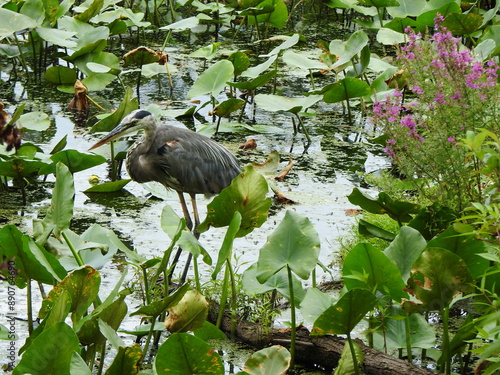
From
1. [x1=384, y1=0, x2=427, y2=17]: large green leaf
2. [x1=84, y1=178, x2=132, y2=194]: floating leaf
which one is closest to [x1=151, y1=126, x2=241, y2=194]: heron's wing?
[x1=84, y1=178, x2=132, y2=194]: floating leaf

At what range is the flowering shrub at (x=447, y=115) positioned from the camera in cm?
330

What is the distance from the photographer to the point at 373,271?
267 cm

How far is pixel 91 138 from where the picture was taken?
17.9 feet

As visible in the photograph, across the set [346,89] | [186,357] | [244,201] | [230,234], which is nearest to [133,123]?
[244,201]

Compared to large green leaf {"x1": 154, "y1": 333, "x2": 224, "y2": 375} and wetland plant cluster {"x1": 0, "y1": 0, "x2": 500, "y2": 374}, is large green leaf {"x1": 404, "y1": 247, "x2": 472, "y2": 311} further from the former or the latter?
large green leaf {"x1": 154, "y1": 333, "x2": 224, "y2": 375}

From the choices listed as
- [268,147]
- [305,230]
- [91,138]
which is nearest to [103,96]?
[91,138]

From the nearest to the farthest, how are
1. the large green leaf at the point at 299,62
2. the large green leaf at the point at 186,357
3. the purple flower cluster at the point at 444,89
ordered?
the large green leaf at the point at 186,357 < the purple flower cluster at the point at 444,89 < the large green leaf at the point at 299,62

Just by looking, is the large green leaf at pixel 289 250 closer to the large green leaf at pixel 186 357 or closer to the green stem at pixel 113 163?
the large green leaf at pixel 186 357

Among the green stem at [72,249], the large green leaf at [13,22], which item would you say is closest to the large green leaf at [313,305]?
the green stem at [72,249]

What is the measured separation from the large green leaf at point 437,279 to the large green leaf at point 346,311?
262 mm

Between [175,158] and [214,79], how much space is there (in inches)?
51.8

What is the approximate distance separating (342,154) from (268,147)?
511 mm

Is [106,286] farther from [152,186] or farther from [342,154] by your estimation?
[342,154]

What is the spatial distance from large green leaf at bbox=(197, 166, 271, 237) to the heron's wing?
1.10m
